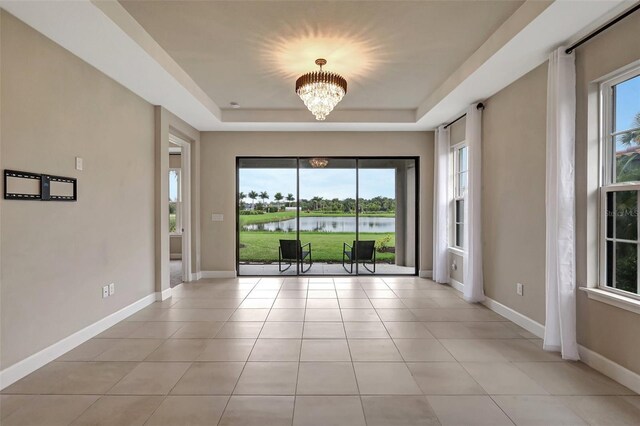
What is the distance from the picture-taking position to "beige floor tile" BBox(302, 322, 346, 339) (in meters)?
3.33

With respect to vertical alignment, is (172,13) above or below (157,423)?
above

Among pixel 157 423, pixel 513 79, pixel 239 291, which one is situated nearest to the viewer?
pixel 157 423

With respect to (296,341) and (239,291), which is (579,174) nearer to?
(296,341)

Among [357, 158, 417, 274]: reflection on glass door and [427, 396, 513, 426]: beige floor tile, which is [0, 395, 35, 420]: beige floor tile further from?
[357, 158, 417, 274]: reflection on glass door

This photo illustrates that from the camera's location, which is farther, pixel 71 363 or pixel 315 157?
pixel 315 157

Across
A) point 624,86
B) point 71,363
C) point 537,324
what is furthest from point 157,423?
point 624,86

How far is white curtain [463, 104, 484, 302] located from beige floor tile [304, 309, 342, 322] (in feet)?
6.48

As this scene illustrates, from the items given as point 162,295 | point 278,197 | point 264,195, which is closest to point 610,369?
point 162,295

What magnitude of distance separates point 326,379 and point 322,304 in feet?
6.46

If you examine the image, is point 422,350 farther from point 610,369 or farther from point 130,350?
point 130,350

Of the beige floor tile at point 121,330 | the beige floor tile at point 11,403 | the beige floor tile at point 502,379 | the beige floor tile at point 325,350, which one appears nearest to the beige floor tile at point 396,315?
the beige floor tile at point 325,350

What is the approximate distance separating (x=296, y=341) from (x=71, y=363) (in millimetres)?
1964

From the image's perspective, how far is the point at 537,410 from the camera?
2123 mm

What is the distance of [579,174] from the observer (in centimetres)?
281
